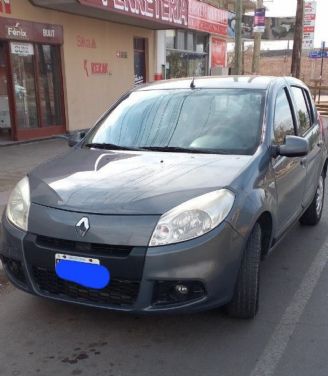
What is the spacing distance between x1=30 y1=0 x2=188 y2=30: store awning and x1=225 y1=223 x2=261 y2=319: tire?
9351mm

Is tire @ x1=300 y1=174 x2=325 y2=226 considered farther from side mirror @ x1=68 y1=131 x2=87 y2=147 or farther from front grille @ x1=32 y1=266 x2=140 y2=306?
front grille @ x1=32 y1=266 x2=140 y2=306

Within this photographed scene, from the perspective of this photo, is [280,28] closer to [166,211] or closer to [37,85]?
[37,85]

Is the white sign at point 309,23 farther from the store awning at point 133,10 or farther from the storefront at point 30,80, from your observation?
the storefront at point 30,80

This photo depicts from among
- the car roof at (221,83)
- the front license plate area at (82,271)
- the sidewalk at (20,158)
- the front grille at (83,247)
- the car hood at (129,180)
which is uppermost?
the car roof at (221,83)

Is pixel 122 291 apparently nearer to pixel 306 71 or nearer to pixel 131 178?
pixel 131 178

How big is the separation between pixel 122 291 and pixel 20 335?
2.90 feet

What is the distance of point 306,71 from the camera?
182 ft

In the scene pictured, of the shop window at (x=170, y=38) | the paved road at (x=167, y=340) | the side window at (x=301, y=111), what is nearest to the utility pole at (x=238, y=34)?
the shop window at (x=170, y=38)

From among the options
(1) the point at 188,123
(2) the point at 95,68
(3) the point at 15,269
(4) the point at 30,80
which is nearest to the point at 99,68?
(2) the point at 95,68

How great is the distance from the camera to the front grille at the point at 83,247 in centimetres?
289

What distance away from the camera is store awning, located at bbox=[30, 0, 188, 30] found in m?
11.6

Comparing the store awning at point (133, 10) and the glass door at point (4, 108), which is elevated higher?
the store awning at point (133, 10)

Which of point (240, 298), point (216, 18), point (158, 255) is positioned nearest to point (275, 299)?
point (240, 298)

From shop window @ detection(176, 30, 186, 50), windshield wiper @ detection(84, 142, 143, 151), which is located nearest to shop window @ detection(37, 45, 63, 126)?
A: shop window @ detection(176, 30, 186, 50)
